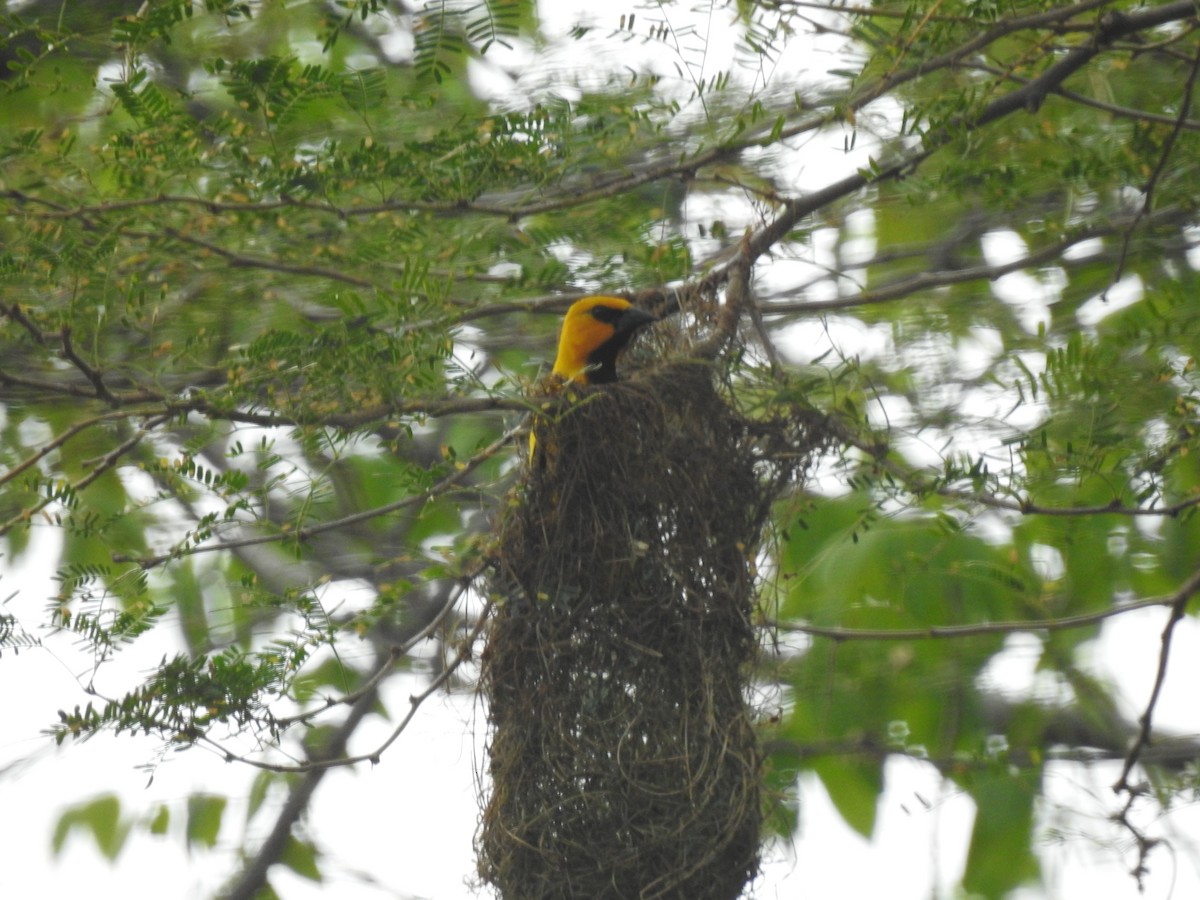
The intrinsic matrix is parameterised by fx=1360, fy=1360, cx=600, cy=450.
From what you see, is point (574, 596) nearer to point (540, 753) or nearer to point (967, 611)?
point (540, 753)

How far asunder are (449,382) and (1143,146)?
1548 millimetres

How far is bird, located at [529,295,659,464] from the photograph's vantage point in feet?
9.73

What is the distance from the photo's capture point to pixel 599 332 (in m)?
3.04

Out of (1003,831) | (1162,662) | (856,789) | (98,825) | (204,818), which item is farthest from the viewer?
(204,818)

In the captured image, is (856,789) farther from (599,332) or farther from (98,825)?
(98,825)

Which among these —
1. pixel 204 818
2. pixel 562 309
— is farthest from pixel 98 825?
pixel 562 309

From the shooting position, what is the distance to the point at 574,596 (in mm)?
2475

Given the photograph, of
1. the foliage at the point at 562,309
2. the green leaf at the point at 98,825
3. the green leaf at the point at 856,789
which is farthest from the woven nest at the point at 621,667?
the green leaf at the point at 98,825

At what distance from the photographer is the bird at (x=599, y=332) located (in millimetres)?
2967

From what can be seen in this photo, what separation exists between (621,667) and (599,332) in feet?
2.81

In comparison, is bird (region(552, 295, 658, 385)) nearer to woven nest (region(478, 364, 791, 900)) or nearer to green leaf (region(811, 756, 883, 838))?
woven nest (region(478, 364, 791, 900))

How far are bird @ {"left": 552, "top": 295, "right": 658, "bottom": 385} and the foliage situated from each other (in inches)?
5.2

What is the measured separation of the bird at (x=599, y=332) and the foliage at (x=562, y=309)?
0.13 m

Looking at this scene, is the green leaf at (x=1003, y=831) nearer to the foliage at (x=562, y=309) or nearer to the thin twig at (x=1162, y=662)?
the foliage at (x=562, y=309)
